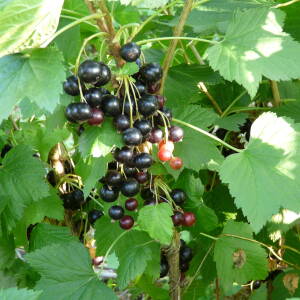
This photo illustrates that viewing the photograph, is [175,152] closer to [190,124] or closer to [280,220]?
[190,124]

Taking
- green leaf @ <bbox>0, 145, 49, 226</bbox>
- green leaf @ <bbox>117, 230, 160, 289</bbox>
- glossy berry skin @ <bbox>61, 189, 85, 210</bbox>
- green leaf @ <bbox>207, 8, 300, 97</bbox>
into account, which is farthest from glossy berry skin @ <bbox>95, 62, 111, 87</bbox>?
glossy berry skin @ <bbox>61, 189, 85, 210</bbox>

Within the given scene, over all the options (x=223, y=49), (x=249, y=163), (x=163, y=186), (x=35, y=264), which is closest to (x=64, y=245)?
(x=35, y=264)

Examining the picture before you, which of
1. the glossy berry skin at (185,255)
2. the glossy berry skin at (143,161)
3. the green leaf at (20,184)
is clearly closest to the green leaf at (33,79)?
the glossy berry skin at (143,161)

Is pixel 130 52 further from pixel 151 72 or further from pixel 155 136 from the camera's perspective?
pixel 155 136

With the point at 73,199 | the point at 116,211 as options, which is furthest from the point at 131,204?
the point at 73,199

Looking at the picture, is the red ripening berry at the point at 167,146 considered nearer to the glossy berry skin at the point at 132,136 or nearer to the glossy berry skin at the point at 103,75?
the glossy berry skin at the point at 132,136

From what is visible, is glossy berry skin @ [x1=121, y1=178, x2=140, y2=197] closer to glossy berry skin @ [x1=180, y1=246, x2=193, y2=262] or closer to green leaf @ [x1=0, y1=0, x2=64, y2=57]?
green leaf @ [x1=0, y1=0, x2=64, y2=57]
